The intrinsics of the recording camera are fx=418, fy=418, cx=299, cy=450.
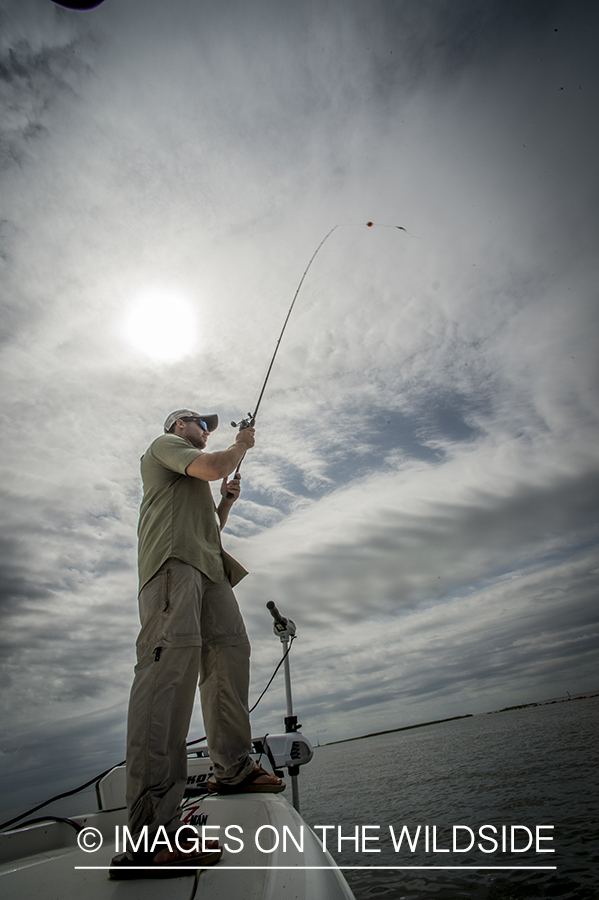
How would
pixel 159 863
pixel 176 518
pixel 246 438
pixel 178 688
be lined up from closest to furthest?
pixel 159 863
pixel 178 688
pixel 176 518
pixel 246 438

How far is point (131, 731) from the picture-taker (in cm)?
171

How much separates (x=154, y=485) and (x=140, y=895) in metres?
1.76

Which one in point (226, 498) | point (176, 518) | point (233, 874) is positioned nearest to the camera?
point (233, 874)

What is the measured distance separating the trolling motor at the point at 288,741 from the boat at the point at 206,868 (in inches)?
65.2

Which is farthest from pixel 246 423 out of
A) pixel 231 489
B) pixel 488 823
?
pixel 488 823

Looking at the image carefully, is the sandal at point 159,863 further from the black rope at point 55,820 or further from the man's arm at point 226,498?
the man's arm at point 226,498

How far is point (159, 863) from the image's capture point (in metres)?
1.40

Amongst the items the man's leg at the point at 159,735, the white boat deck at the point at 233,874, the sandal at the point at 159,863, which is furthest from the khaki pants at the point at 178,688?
the white boat deck at the point at 233,874

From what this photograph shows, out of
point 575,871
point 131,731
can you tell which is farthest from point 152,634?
point 575,871

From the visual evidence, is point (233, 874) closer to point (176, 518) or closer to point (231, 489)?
point (176, 518)

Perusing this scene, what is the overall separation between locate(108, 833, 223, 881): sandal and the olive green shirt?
1071 mm

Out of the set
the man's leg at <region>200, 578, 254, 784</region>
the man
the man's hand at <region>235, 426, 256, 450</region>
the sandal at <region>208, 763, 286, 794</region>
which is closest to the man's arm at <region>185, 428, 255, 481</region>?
the man

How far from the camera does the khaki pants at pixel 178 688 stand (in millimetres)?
1642

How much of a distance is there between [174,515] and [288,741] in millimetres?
2877
